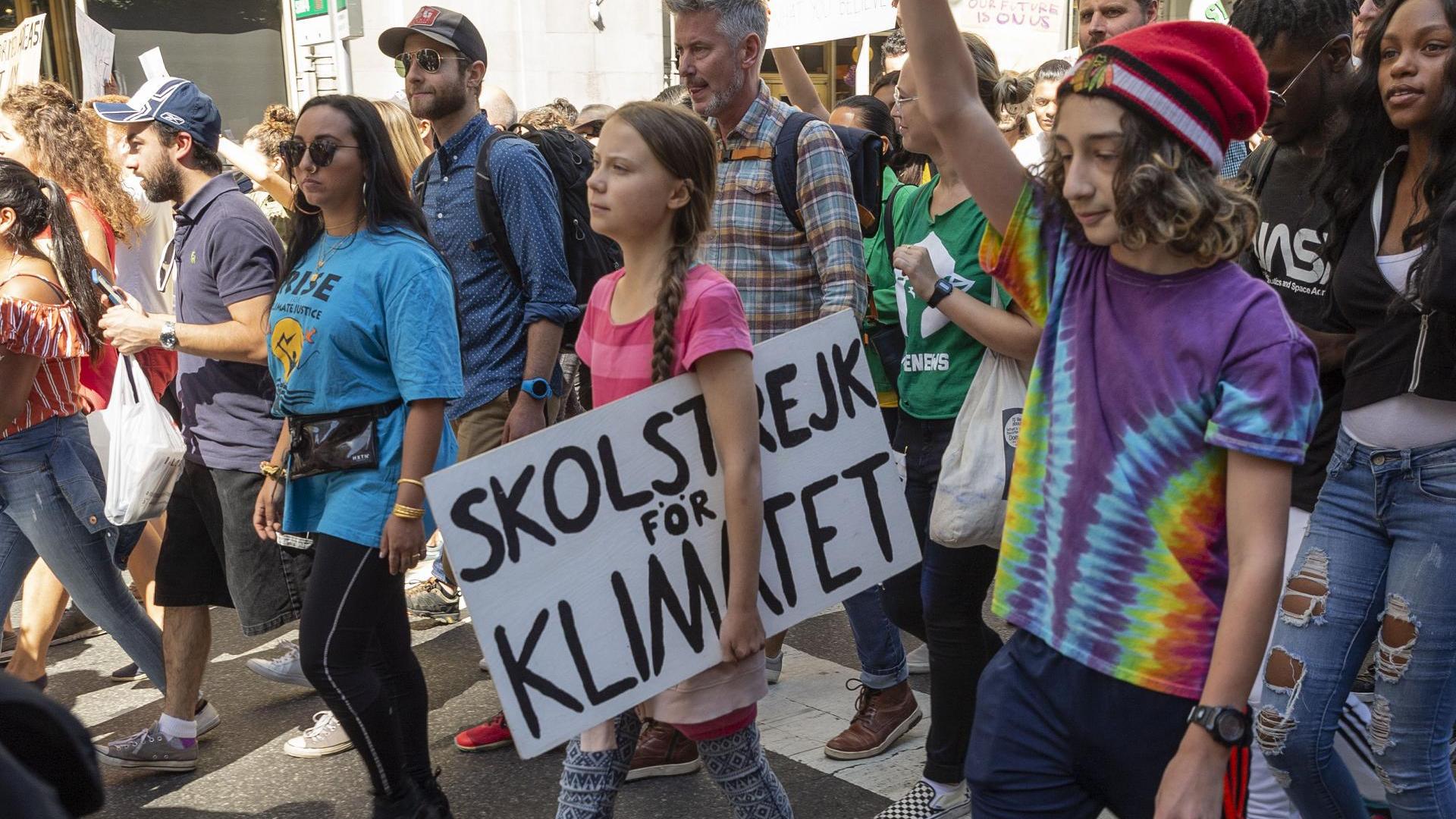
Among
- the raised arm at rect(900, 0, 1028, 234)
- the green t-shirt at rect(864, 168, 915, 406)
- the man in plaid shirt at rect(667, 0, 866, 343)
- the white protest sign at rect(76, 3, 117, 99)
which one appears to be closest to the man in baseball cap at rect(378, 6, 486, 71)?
the man in plaid shirt at rect(667, 0, 866, 343)

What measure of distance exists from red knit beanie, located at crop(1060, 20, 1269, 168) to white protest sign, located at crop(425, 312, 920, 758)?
102cm

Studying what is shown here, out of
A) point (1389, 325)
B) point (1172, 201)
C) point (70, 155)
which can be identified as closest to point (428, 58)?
point (70, 155)

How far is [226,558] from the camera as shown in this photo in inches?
151

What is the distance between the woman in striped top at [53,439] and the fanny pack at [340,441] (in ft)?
4.38

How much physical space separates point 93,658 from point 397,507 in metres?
2.85

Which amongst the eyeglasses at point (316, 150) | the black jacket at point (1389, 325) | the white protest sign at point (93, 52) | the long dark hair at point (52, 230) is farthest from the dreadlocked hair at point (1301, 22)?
the white protest sign at point (93, 52)

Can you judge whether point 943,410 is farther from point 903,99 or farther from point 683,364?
point 683,364

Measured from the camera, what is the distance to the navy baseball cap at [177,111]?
13.6ft

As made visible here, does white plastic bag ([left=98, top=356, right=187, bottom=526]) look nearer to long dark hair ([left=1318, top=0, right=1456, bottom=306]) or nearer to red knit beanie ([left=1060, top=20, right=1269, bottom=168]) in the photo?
red knit beanie ([left=1060, top=20, right=1269, bottom=168])

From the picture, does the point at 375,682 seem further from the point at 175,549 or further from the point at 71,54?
the point at 71,54

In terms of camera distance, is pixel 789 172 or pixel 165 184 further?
pixel 165 184

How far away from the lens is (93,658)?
520 centimetres

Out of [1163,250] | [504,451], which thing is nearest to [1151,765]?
[1163,250]

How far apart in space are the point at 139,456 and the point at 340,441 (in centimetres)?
115
